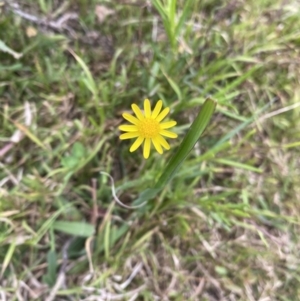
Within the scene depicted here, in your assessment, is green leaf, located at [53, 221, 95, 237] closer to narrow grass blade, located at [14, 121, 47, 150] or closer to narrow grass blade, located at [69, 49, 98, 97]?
narrow grass blade, located at [14, 121, 47, 150]

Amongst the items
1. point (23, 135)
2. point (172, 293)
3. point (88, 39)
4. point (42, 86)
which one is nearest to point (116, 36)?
point (88, 39)

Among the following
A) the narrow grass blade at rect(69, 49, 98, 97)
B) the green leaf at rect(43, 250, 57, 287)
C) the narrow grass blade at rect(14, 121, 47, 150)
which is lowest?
the green leaf at rect(43, 250, 57, 287)

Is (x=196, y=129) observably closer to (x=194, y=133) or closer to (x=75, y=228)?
(x=194, y=133)

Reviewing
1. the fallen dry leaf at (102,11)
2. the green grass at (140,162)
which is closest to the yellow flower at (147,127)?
the green grass at (140,162)

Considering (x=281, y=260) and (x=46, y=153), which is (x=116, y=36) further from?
(x=281, y=260)

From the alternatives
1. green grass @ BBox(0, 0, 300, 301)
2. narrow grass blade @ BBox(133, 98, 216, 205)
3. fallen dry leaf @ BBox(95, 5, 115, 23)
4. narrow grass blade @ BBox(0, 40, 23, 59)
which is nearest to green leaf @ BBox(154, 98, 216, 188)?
narrow grass blade @ BBox(133, 98, 216, 205)

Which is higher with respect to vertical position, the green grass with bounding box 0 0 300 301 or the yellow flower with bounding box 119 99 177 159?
the yellow flower with bounding box 119 99 177 159

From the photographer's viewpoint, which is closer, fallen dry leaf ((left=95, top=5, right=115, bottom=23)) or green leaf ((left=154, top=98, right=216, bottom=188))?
green leaf ((left=154, top=98, right=216, bottom=188))
